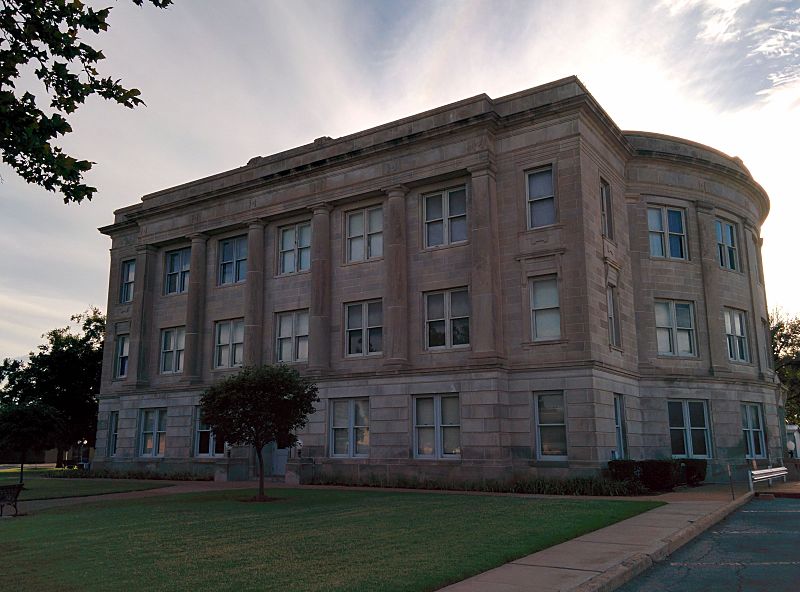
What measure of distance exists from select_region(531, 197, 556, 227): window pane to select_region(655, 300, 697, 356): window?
730 centimetres

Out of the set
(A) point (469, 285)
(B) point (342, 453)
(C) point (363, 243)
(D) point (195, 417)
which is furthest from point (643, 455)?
(D) point (195, 417)

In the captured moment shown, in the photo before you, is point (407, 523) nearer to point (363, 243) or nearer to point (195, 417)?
point (363, 243)

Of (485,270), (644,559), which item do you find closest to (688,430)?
(485,270)

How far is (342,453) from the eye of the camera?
2825 centimetres

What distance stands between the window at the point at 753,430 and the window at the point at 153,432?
26.7m

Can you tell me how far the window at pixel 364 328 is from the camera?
29.1 m

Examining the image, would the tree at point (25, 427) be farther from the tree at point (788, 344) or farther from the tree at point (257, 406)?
the tree at point (788, 344)

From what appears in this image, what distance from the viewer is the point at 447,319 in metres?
27.3

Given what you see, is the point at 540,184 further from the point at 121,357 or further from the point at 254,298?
the point at 121,357

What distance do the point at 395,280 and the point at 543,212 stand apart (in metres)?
6.41

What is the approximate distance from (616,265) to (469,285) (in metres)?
6.07

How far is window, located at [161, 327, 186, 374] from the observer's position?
35.8m

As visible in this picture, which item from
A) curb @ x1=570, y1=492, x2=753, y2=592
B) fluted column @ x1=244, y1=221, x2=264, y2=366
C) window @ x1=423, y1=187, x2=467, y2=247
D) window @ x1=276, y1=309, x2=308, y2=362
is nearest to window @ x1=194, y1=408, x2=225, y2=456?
fluted column @ x1=244, y1=221, x2=264, y2=366

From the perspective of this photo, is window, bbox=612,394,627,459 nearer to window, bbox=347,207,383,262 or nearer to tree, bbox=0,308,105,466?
window, bbox=347,207,383,262
